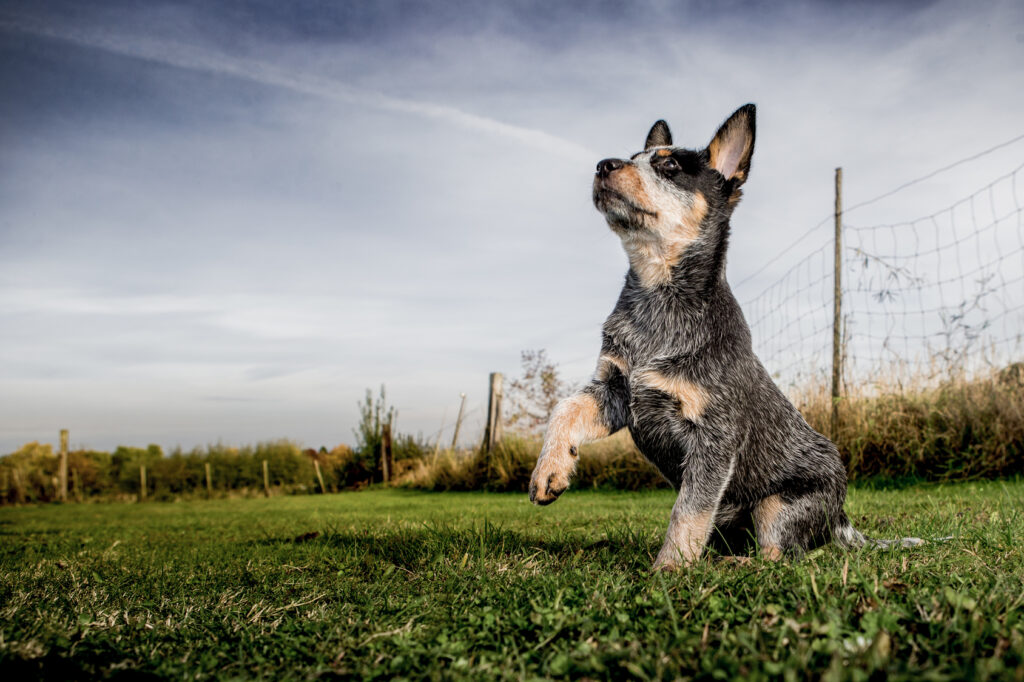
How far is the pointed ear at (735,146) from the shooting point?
3.64 m

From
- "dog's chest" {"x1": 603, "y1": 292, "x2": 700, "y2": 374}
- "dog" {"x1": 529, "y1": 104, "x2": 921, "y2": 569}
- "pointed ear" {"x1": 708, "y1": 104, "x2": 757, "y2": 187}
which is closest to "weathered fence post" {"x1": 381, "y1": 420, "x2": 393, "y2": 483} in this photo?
"dog" {"x1": 529, "y1": 104, "x2": 921, "y2": 569}

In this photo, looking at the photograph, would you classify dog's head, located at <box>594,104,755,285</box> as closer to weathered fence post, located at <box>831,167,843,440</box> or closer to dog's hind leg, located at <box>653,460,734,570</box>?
dog's hind leg, located at <box>653,460,734,570</box>

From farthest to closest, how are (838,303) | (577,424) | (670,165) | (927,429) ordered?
(838,303) → (927,429) → (670,165) → (577,424)

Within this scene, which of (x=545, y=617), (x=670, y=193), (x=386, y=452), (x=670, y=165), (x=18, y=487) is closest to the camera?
(x=545, y=617)

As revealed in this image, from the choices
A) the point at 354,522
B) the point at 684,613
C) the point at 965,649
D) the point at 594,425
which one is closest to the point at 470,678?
the point at 684,613

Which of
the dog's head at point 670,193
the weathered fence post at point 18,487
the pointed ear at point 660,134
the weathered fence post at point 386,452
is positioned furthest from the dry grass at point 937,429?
the weathered fence post at point 18,487

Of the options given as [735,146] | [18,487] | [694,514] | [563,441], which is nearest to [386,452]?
[18,487]

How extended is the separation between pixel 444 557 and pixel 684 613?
171 cm

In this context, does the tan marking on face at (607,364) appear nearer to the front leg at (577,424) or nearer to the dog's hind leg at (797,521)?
the front leg at (577,424)

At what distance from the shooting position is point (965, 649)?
1.81 meters

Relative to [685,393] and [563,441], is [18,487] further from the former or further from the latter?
[685,393]

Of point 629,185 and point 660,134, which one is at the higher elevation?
point 660,134

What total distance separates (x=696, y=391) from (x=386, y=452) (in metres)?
15.3

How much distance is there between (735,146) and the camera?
374cm
